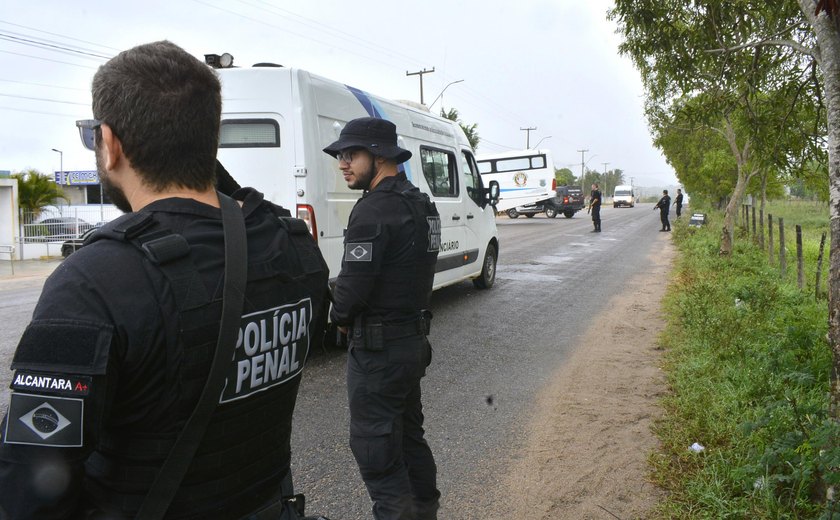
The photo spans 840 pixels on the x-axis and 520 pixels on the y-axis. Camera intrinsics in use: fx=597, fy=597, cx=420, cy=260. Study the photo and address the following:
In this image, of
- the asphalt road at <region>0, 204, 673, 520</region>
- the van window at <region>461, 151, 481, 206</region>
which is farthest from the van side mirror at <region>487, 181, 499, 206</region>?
the asphalt road at <region>0, 204, 673, 520</region>

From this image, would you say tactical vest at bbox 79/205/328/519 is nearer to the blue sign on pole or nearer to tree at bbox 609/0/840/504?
tree at bbox 609/0/840/504

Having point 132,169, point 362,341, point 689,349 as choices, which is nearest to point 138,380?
point 132,169

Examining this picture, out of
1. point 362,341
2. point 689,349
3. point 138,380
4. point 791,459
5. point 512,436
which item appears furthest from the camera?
point 689,349

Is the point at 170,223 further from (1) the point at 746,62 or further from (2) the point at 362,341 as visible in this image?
(1) the point at 746,62

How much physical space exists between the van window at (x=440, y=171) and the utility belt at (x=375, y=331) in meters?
4.70

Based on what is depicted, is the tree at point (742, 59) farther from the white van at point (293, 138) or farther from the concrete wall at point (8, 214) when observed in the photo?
the concrete wall at point (8, 214)

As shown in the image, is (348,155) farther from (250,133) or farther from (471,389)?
(250,133)

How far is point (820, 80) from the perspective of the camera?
4836mm

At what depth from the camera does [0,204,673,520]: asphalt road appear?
3.29 metres

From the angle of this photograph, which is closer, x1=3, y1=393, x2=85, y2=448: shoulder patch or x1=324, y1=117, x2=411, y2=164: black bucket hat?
x1=3, y1=393, x2=85, y2=448: shoulder patch

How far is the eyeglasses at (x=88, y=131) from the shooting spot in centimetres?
122

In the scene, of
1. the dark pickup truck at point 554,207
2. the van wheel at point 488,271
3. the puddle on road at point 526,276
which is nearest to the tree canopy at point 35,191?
the puddle on road at point 526,276

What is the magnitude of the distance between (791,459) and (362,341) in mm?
2219

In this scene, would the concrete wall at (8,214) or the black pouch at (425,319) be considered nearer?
the black pouch at (425,319)
